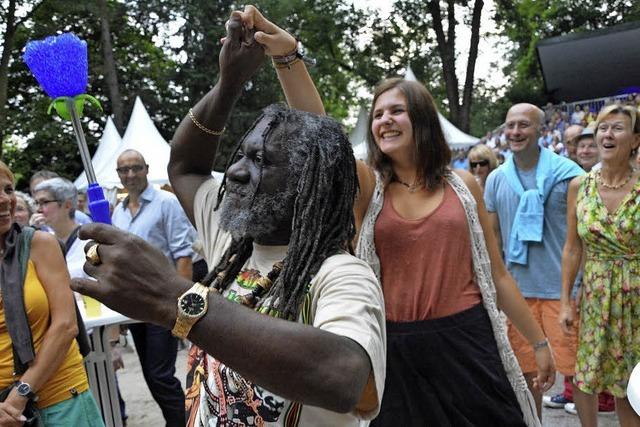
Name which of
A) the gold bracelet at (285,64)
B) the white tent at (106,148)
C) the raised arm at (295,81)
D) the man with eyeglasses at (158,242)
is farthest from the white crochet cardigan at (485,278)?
the white tent at (106,148)

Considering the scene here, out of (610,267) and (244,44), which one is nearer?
(244,44)

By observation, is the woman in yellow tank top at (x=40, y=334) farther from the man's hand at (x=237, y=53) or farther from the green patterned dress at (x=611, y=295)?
the green patterned dress at (x=611, y=295)

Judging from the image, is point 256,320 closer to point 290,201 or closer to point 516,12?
point 290,201

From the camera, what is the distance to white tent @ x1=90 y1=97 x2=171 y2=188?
35.9 feet

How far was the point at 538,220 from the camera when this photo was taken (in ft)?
12.4

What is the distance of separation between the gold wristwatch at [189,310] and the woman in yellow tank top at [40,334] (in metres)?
1.74

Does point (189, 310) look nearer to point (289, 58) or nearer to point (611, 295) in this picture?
point (289, 58)

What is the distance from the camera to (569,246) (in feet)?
11.8

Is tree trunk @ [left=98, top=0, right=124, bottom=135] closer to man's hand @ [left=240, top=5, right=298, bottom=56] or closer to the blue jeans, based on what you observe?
the blue jeans

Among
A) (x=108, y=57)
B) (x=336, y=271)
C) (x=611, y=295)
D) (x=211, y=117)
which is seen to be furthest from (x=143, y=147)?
(x=336, y=271)

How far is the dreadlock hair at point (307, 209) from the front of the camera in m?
1.37

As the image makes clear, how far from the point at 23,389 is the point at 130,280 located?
1.78 m

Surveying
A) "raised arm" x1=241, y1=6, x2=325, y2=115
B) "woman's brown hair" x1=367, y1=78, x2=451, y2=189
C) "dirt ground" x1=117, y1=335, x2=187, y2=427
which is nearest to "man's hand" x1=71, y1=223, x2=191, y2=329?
"raised arm" x1=241, y1=6, x2=325, y2=115

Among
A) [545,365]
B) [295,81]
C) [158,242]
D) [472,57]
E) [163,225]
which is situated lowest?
[545,365]
